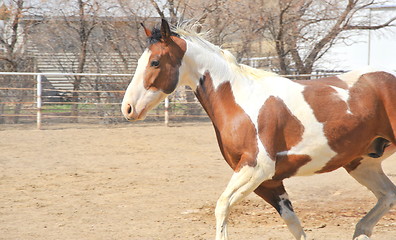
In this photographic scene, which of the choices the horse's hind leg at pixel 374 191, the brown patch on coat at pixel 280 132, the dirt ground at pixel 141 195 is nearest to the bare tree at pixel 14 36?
the dirt ground at pixel 141 195

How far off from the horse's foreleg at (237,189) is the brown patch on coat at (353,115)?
0.59 metres

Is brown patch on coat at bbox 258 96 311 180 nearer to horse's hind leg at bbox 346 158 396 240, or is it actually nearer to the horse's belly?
the horse's belly

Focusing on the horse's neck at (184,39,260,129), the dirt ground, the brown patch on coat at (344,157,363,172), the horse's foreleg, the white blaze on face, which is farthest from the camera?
the dirt ground

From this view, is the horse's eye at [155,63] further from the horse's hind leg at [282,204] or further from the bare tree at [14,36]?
the bare tree at [14,36]

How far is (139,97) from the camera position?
3836 millimetres

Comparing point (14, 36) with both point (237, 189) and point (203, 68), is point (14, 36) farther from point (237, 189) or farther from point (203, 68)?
point (237, 189)

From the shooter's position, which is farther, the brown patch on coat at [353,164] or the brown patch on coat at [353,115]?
the brown patch on coat at [353,164]

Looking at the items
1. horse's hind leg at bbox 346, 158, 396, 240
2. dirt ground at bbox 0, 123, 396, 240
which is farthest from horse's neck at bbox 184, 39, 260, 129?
dirt ground at bbox 0, 123, 396, 240

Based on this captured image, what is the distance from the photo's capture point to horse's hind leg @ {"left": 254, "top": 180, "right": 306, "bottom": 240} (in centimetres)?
408

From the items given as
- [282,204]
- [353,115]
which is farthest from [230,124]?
[353,115]

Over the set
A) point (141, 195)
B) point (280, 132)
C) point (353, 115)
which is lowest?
point (141, 195)

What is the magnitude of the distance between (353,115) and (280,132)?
0.57 metres

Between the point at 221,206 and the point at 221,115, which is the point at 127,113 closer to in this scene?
the point at 221,115

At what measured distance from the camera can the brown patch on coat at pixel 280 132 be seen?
373cm
